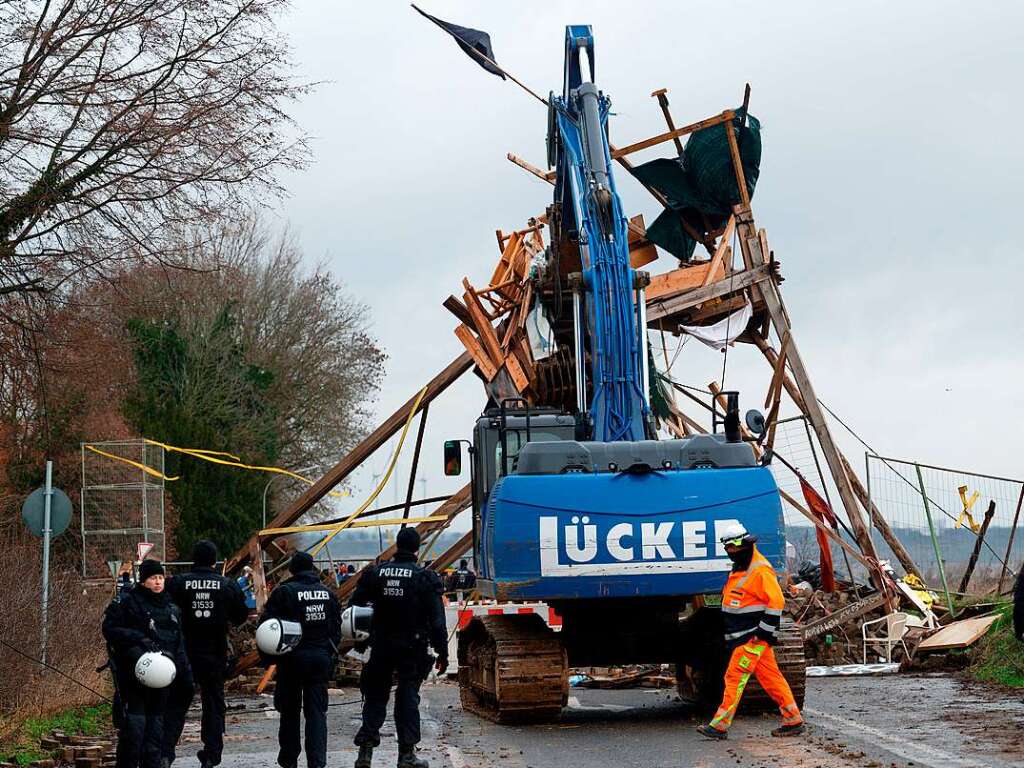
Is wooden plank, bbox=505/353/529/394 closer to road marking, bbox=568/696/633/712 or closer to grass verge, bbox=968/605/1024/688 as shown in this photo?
road marking, bbox=568/696/633/712

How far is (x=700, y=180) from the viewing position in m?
24.7

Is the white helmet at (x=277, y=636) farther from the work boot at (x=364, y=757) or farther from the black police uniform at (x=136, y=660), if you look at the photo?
the work boot at (x=364, y=757)

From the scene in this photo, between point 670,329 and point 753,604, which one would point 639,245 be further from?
point 753,604

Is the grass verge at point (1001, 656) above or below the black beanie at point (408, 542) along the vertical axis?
below

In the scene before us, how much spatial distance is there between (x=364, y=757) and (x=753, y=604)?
10.9 ft

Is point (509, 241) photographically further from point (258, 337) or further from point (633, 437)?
point (258, 337)

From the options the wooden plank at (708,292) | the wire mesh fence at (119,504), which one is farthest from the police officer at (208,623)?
the wooden plank at (708,292)

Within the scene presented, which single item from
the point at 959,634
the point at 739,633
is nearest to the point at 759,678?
the point at 739,633

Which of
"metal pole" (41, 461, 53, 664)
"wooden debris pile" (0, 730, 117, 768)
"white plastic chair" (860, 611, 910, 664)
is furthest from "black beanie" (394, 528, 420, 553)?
"white plastic chair" (860, 611, 910, 664)

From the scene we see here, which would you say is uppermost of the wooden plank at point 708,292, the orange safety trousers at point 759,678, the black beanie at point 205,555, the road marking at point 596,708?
the wooden plank at point 708,292

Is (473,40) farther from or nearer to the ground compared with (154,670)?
farther from the ground

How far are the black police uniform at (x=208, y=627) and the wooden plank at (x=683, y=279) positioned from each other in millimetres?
13538

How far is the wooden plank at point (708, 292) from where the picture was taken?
23609 mm

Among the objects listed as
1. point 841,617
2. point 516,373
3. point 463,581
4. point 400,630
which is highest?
point 516,373
